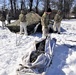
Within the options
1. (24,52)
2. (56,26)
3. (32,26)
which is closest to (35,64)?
(24,52)

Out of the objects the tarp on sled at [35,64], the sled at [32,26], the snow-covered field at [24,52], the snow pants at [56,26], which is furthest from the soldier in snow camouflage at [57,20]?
the tarp on sled at [35,64]

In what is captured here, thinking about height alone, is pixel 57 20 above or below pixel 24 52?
above

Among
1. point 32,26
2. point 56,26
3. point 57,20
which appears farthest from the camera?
point 32,26

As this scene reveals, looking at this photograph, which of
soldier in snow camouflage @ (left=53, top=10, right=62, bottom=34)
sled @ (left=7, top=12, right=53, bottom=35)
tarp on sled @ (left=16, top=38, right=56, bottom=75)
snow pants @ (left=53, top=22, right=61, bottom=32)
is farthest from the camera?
sled @ (left=7, top=12, right=53, bottom=35)

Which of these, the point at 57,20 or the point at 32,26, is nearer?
the point at 57,20

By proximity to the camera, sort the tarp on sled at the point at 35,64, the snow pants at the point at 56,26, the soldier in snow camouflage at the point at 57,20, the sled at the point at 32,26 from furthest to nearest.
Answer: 1. the sled at the point at 32,26
2. the snow pants at the point at 56,26
3. the soldier in snow camouflage at the point at 57,20
4. the tarp on sled at the point at 35,64

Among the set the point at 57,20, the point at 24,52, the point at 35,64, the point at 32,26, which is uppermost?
the point at 57,20

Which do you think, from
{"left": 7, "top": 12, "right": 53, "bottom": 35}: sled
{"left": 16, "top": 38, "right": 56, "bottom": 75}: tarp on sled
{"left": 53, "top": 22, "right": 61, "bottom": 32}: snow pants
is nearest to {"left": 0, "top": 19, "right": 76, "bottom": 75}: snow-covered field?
{"left": 16, "top": 38, "right": 56, "bottom": 75}: tarp on sled

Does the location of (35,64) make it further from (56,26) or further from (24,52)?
(56,26)

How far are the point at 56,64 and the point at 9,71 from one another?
216 centimetres

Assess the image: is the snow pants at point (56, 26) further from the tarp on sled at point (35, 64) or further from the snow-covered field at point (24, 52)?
the tarp on sled at point (35, 64)

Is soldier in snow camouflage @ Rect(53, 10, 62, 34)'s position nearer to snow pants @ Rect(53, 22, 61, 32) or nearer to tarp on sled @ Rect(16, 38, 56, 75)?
snow pants @ Rect(53, 22, 61, 32)

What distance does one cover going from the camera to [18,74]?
9492 millimetres

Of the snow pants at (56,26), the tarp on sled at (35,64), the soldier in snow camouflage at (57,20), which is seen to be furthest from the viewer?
the snow pants at (56,26)
